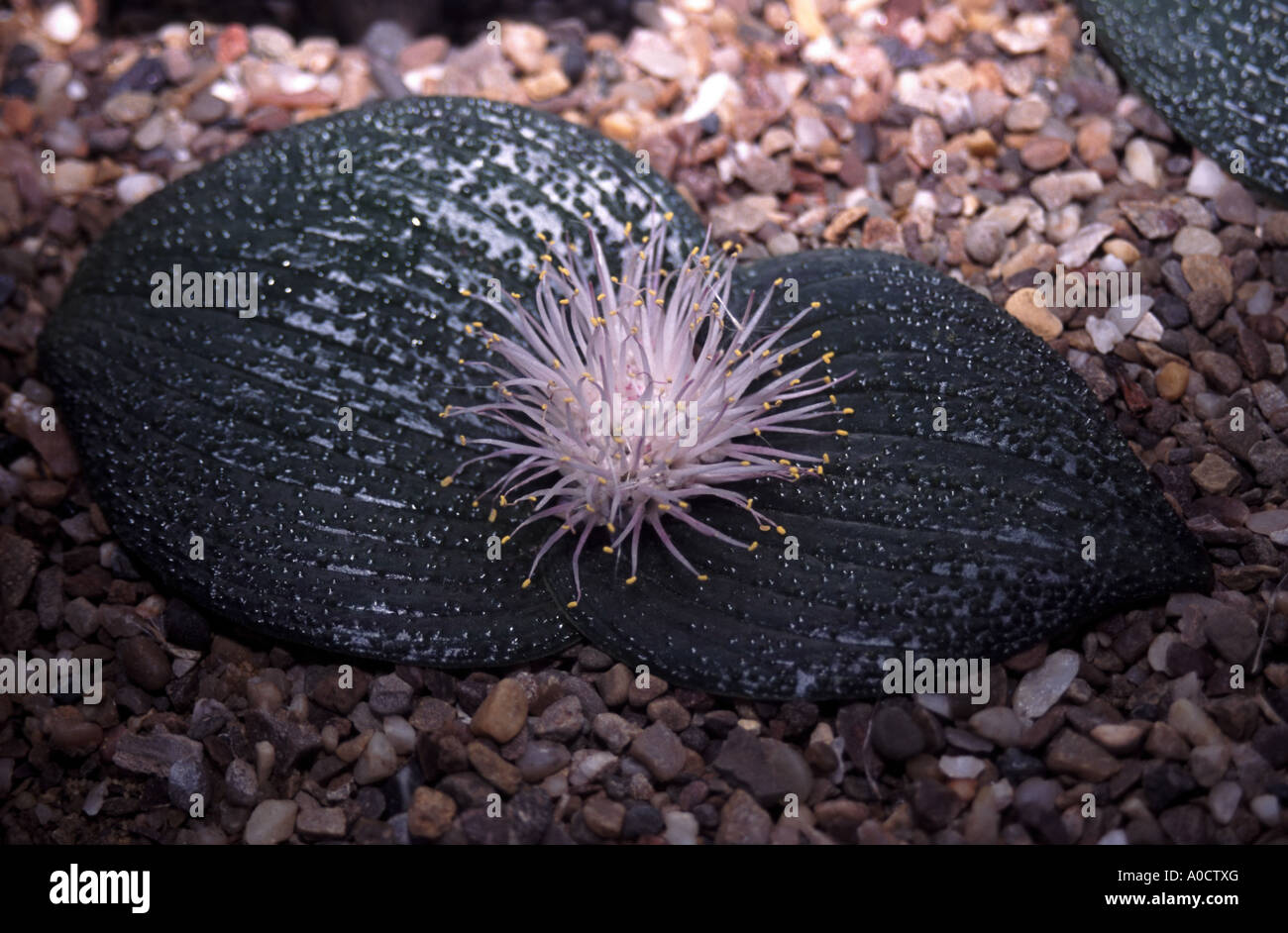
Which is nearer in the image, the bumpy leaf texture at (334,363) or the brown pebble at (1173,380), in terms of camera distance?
the bumpy leaf texture at (334,363)

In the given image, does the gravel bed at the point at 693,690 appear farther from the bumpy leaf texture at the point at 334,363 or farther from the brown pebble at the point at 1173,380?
the bumpy leaf texture at the point at 334,363

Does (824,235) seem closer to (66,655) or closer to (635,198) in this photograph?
(635,198)

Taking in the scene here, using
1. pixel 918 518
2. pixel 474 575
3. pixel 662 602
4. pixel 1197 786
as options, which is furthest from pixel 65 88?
pixel 1197 786

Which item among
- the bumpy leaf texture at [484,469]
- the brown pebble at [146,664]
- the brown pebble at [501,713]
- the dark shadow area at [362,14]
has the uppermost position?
the dark shadow area at [362,14]

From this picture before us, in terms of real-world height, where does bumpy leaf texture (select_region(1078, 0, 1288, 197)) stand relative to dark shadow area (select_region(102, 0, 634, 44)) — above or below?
above

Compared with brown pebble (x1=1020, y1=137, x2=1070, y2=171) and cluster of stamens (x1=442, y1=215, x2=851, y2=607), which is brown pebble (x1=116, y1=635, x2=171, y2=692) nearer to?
cluster of stamens (x1=442, y1=215, x2=851, y2=607)

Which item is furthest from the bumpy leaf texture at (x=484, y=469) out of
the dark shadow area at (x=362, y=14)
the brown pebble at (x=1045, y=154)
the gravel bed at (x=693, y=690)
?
the dark shadow area at (x=362, y=14)

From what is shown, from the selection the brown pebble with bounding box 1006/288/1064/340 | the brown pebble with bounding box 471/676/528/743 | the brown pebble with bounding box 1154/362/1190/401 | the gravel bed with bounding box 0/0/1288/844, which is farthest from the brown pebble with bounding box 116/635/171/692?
the brown pebble with bounding box 1154/362/1190/401
